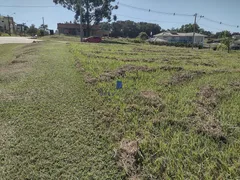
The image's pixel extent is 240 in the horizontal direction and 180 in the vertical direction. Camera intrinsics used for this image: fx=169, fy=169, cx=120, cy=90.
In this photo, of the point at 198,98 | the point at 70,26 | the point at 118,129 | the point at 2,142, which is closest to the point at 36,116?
the point at 2,142

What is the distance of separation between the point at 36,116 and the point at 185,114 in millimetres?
2394

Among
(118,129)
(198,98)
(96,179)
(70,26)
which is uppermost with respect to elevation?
(70,26)

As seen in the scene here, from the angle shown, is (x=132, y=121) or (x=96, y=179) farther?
(x=132, y=121)

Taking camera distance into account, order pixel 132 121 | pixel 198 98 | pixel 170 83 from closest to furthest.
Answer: pixel 132 121
pixel 198 98
pixel 170 83

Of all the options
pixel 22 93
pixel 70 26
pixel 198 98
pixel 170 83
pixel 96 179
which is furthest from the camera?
pixel 70 26

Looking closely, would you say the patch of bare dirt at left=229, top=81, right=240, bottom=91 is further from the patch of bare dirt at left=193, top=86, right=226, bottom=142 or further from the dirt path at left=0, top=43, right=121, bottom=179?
the dirt path at left=0, top=43, right=121, bottom=179

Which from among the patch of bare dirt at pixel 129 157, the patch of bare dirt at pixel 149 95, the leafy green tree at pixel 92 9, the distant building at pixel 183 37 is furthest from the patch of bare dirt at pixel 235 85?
the distant building at pixel 183 37

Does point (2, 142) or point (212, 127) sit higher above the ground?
point (212, 127)

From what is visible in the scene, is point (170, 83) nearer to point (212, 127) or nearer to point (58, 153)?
point (212, 127)

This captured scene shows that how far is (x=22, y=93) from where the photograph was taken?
12.1ft

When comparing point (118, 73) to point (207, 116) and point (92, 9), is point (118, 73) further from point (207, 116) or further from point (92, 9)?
point (92, 9)

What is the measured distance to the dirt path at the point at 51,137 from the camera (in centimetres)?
171

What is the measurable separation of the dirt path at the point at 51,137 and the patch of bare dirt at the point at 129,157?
101mm

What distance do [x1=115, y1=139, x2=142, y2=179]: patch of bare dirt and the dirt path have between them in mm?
101
